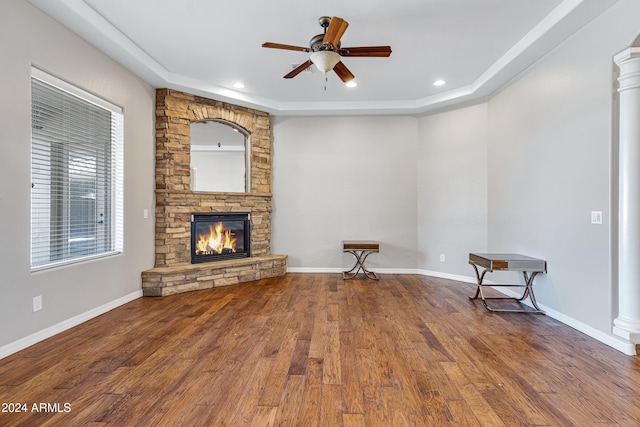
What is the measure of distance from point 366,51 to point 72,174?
3037mm

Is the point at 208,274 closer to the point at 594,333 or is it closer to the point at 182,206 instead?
the point at 182,206

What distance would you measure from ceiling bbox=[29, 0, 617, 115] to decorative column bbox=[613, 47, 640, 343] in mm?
625

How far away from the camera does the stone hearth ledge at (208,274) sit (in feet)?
13.3

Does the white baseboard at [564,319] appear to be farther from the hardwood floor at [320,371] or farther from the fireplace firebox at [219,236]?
the fireplace firebox at [219,236]

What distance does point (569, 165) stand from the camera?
10.0ft

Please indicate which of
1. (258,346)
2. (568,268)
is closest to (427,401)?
(258,346)

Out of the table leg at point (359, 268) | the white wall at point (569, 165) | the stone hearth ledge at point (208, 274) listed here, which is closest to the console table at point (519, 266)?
the white wall at point (569, 165)

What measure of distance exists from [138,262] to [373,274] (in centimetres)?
343

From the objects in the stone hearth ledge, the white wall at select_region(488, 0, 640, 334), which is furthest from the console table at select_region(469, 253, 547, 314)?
the stone hearth ledge

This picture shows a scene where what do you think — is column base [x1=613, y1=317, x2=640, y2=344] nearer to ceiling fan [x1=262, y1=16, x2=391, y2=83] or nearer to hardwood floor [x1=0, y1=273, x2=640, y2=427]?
hardwood floor [x1=0, y1=273, x2=640, y2=427]

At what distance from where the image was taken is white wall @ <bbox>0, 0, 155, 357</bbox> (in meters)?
2.38

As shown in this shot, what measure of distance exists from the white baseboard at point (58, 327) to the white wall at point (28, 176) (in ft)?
0.05

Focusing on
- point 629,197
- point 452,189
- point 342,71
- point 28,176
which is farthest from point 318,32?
point 452,189

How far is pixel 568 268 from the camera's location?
304 centimetres
